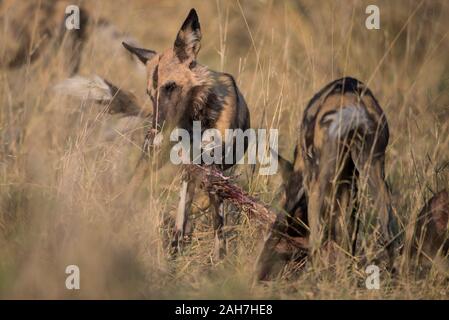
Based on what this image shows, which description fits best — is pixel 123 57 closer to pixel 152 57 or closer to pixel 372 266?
pixel 152 57

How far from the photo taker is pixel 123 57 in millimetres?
8688

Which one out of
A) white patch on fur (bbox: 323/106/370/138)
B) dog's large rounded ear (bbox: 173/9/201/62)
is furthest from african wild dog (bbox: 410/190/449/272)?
dog's large rounded ear (bbox: 173/9/201/62)

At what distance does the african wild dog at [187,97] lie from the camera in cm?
582

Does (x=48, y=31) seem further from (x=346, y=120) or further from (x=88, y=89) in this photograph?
(x=346, y=120)

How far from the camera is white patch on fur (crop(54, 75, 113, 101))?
20.9 feet

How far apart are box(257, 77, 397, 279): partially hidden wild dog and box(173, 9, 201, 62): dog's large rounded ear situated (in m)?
1.21

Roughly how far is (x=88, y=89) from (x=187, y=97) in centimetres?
85

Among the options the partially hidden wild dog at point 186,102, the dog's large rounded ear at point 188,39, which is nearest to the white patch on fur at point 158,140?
A: the partially hidden wild dog at point 186,102

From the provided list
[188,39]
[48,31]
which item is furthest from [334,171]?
[48,31]

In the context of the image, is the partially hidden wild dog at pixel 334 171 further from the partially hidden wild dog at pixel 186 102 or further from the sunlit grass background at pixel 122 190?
the partially hidden wild dog at pixel 186 102

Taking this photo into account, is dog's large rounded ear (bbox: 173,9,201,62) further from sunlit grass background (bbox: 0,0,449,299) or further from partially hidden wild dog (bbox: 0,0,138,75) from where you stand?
partially hidden wild dog (bbox: 0,0,138,75)

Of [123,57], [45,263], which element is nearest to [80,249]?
[45,263]

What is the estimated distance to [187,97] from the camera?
19.5 ft

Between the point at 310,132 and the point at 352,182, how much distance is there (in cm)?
48
